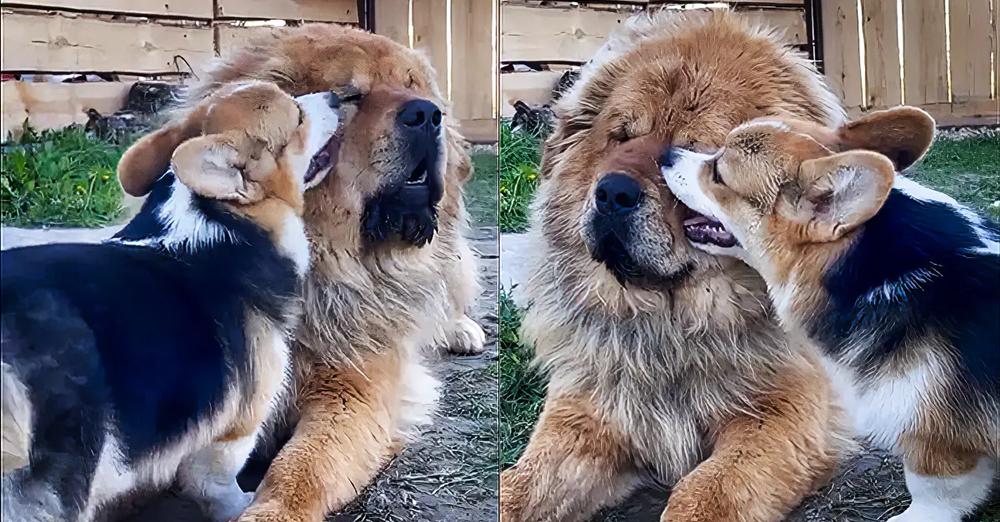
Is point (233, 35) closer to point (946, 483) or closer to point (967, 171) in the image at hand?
point (967, 171)

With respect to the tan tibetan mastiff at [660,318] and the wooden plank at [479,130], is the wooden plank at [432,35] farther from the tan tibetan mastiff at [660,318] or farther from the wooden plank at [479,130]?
the tan tibetan mastiff at [660,318]

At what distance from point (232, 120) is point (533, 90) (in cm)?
59

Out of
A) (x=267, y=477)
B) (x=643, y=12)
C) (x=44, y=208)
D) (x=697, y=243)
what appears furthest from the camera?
(x=643, y=12)

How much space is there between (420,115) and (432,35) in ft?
0.54

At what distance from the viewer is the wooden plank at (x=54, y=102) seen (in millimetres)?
1567

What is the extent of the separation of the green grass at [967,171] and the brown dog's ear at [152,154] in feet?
4.43

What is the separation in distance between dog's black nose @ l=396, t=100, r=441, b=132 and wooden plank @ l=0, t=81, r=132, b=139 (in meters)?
0.48

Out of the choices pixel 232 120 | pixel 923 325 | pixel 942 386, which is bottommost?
pixel 942 386

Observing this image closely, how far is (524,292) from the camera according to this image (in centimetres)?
194

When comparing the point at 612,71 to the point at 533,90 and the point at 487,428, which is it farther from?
the point at 487,428

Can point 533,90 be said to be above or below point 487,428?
above

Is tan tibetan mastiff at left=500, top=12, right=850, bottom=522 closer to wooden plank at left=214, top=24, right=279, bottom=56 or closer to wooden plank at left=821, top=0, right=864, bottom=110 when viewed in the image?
wooden plank at left=821, top=0, right=864, bottom=110

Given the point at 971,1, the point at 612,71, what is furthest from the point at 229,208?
the point at 971,1

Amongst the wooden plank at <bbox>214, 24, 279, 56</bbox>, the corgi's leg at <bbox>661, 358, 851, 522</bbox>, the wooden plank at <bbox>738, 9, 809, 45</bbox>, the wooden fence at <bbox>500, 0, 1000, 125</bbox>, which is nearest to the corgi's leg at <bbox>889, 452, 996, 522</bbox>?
the corgi's leg at <bbox>661, 358, 851, 522</bbox>
